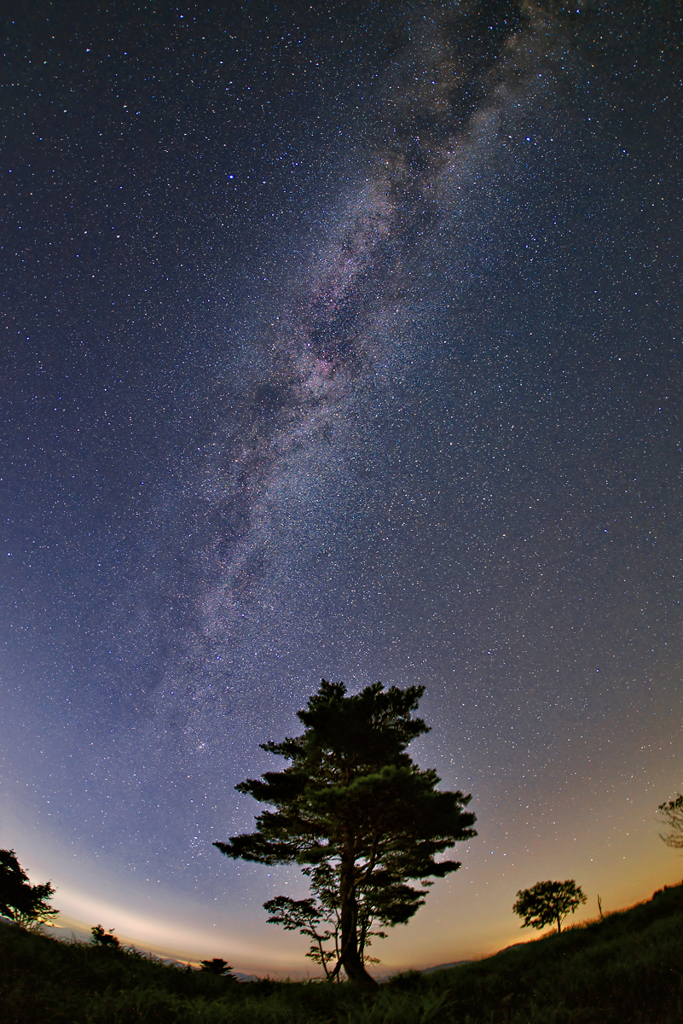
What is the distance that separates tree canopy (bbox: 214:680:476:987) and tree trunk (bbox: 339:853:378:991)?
3 cm

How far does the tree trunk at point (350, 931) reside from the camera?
15.2 meters

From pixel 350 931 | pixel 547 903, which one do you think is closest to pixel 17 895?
pixel 350 931

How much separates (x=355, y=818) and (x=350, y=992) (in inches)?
158

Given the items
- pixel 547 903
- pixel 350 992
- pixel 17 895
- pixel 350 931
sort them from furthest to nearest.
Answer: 1. pixel 547 903
2. pixel 17 895
3. pixel 350 931
4. pixel 350 992

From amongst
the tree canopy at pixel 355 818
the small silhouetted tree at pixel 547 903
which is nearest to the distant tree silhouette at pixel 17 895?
the tree canopy at pixel 355 818

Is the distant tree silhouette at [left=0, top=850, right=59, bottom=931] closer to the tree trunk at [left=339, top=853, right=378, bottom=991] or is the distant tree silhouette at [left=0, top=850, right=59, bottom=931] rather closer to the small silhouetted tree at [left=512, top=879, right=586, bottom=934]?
the tree trunk at [left=339, top=853, right=378, bottom=991]

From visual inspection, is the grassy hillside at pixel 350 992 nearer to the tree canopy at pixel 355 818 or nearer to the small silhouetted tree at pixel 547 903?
the tree canopy at pixel 355 818

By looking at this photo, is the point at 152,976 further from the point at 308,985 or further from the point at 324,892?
the point at 324,892

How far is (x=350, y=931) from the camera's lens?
53.4 ft

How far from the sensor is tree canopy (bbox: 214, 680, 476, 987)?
14.9m

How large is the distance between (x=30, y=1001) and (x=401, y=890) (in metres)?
12.9

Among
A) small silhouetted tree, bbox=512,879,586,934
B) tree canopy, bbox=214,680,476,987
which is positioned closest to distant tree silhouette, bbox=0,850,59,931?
tree canopy, bbox=214,680,476,987

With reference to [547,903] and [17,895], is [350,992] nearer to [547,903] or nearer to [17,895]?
[17,895]

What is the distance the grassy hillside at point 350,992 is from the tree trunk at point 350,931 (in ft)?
4.65
